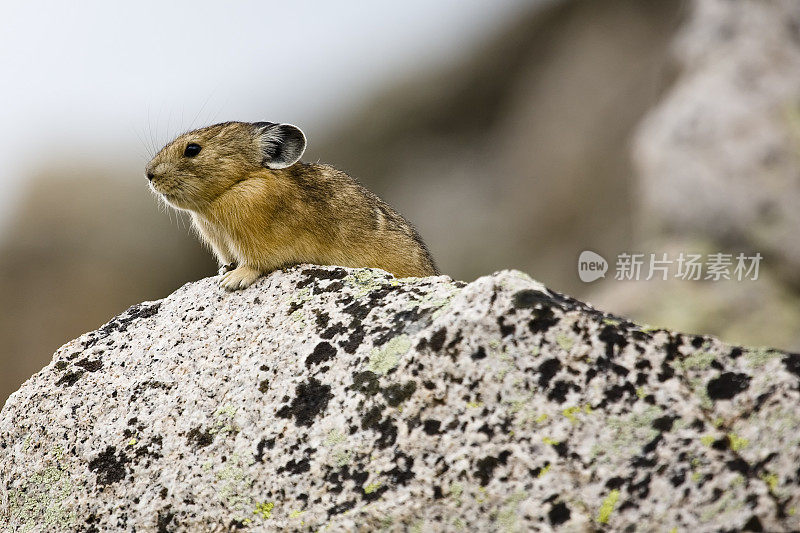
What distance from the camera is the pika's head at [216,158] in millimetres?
7852

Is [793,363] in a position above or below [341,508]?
above

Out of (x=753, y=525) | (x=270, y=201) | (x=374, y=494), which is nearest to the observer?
(x=753, y=525)

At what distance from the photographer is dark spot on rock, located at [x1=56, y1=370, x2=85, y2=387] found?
19.4 feet

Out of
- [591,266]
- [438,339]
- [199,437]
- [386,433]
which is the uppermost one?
[591,266]

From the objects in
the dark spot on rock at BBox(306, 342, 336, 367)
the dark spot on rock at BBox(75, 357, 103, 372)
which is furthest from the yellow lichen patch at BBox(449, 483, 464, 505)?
the dark spot on rock at BBox(75, 357, 103, 372)

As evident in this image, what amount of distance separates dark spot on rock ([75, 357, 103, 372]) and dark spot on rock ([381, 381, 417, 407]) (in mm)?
2378

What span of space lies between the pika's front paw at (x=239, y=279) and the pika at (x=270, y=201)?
0.51 meters

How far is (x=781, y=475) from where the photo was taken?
12.6ft

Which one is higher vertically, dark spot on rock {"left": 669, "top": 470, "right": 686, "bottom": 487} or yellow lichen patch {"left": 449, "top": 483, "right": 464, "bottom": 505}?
dark spot on rock {"left": 669, "top": 470, "right": 686, "bottom": 487}

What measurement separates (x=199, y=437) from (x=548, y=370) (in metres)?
2.18

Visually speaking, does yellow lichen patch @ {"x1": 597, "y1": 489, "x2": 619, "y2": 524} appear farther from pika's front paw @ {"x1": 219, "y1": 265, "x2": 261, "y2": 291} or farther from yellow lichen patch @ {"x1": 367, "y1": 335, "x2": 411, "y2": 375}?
pika's front paw @ {"x1": 219, "y1": 265, "x2": 261, "y2": 291}

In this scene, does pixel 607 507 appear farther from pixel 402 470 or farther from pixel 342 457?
pixel 342 457

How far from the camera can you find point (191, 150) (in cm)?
802

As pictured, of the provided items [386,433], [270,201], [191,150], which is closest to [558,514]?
[386,433]
